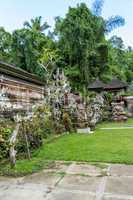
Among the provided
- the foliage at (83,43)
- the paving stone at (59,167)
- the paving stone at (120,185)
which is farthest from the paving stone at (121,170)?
the foliage at (83,43)

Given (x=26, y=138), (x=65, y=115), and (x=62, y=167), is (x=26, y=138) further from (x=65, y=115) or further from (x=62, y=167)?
(x=65, y=115)

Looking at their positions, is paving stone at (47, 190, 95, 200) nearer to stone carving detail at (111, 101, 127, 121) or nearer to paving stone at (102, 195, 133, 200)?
paving stone at (102, 195, 133, 200)

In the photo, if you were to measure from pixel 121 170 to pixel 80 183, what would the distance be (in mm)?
1134

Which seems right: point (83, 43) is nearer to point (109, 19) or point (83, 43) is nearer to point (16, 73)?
point (109, 19)

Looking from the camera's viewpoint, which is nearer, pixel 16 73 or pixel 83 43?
pixel 16 73

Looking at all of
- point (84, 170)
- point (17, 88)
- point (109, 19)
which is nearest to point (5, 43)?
point (109, 19)

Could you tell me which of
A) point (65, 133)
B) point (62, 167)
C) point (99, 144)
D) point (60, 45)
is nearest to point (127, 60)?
point (60, 45)

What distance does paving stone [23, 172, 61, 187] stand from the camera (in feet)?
14.2

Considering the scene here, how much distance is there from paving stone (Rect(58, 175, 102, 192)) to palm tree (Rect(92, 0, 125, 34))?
23.8 m

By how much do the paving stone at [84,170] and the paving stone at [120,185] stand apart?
46cm

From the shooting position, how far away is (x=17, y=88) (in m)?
12.3

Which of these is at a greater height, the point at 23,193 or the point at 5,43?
the point at 5,43

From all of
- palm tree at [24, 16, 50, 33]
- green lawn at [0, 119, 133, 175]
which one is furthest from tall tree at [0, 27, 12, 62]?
green lawn at [0, 119, 133, 175]

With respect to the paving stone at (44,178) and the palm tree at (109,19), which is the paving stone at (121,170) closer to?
the paving stone at (44,178)
